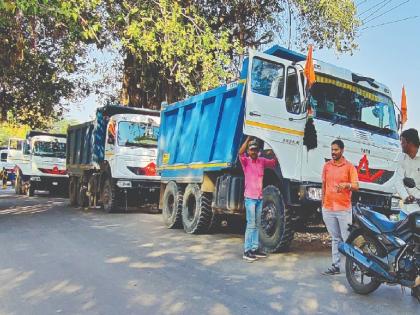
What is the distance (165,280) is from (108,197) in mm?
9144

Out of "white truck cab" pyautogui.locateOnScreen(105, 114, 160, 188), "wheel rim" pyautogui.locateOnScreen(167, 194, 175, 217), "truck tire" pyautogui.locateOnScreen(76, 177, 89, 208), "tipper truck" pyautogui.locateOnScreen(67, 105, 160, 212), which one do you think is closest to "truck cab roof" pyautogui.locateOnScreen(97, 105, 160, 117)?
"tipper truck" pyautogui.locateOnScreen(67, 105, 160, 212)

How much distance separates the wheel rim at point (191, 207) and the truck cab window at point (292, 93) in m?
3.52

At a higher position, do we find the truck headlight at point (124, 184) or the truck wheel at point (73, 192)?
the truck headlight at point (124, 184)

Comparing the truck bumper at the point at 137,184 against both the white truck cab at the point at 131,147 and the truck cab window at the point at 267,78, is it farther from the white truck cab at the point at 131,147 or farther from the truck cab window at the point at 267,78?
the truck cab window at the point at 267,78

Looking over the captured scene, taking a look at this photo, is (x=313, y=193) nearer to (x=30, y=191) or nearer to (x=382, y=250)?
(x=382, y=250)

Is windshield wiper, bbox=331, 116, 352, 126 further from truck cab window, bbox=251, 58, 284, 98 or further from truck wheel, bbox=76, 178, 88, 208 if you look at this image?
truck wheel, bbox=76, 178, 88, 208

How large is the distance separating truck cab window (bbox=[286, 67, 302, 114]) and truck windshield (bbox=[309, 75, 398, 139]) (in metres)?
0.22

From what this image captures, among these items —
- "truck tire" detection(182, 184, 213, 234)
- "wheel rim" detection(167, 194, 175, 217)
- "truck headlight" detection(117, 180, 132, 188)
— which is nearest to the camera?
"truck tire" detection(182, 184, 213, 234)

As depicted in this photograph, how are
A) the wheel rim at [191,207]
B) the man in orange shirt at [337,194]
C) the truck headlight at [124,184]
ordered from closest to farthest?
the man in orange shirt at [337,194], the wheel rim at [191,207], the truck headlight at [124,184]

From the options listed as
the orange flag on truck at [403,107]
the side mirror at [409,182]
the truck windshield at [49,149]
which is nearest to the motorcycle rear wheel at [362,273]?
the side mirror at [409,182]

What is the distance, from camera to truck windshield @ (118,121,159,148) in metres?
14.4

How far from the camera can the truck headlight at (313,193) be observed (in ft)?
24.9

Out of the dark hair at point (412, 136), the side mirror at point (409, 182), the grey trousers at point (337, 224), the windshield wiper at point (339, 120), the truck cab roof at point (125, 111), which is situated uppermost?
the truck cab roof at point (125, 111)

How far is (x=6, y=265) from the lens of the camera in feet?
22.5
